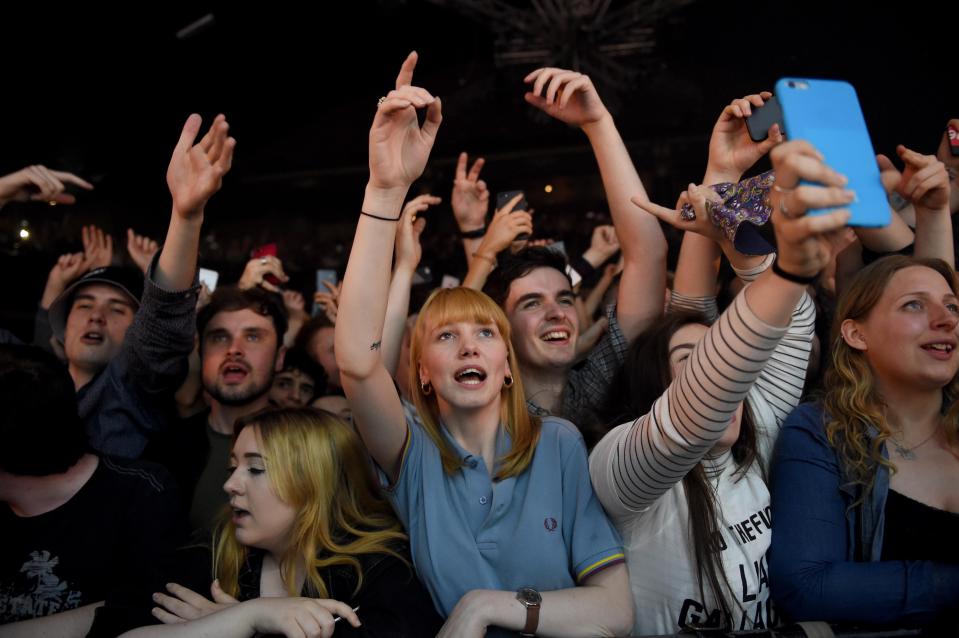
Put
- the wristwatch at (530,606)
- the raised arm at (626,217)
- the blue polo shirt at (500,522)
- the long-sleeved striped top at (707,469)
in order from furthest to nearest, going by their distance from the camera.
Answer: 1. the raised arm at (626,217)
2. the blue polo shirt at (500,522)
3. the wristwatch at (530,606)
4. the long-sleeved striped top at (707,469)

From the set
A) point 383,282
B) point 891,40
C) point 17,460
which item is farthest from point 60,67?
point 891,40

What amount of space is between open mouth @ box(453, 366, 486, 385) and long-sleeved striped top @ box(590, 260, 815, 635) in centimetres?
28

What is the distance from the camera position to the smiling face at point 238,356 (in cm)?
251

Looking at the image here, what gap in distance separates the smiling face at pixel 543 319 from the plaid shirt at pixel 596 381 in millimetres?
82

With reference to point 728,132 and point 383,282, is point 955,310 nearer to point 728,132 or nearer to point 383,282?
point 728,132

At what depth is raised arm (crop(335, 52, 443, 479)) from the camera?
152cm

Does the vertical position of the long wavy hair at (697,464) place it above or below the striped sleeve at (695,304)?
below

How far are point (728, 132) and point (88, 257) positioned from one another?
2.46 meters

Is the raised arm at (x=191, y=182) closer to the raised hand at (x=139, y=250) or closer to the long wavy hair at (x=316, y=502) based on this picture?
the long wavy hair at (x=316, y=502)

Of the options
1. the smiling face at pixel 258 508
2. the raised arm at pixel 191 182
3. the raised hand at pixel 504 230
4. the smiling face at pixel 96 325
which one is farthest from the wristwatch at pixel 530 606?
the smiling face at pixel 96 325

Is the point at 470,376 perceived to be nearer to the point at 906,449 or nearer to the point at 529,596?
the point at 529,596

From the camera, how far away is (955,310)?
1.78m

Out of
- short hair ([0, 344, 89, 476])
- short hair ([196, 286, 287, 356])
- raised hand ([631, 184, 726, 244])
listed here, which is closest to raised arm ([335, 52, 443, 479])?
raised hand ([631, 184, 726, 244])

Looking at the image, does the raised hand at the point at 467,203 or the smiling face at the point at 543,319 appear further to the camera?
the raised hand at the point at 467,203
